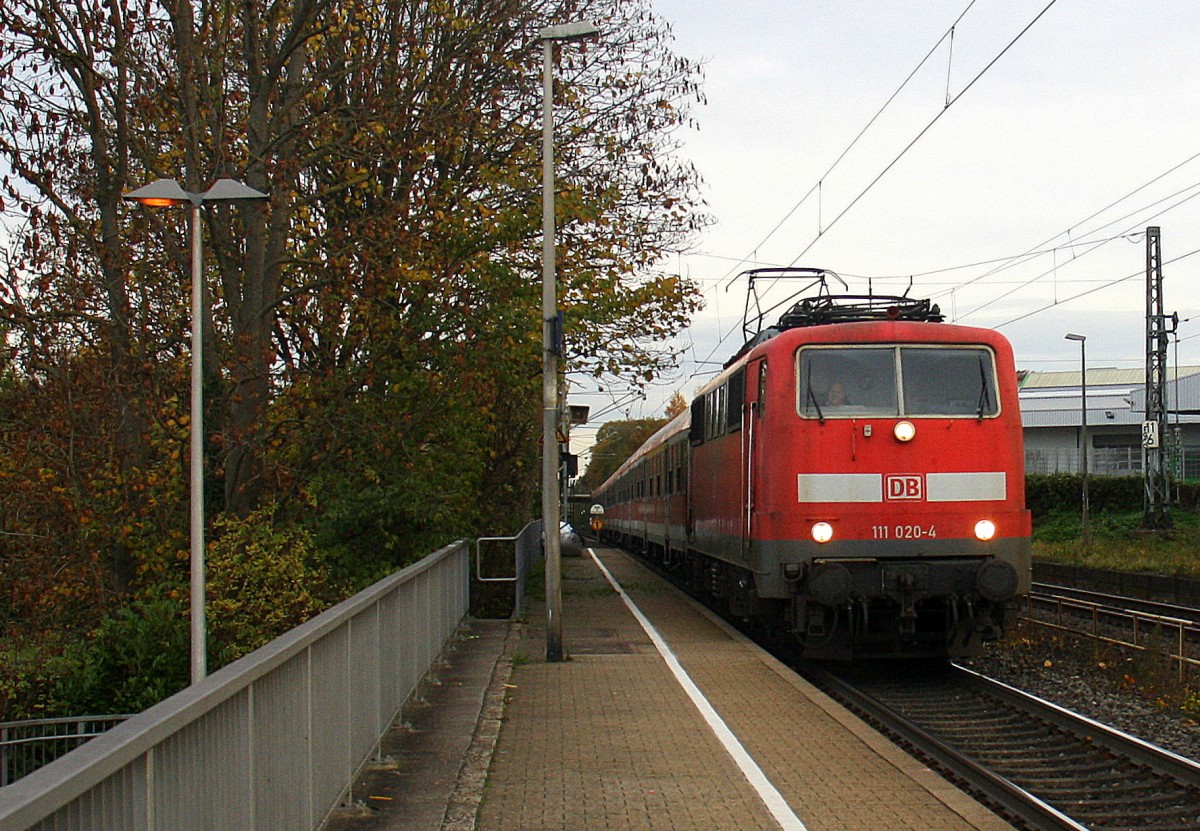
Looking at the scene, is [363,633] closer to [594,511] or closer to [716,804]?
[716,804]

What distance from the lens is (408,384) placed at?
1714 centimetres

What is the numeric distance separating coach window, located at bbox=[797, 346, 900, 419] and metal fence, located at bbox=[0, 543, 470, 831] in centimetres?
481

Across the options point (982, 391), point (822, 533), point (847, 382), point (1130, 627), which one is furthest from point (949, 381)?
point (1130, 627)

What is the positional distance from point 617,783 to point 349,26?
36.9 ft

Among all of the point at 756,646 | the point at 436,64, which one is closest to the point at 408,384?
the point at 436,64

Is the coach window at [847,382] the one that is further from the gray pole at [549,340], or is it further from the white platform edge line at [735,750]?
the gray pole at [549,340]

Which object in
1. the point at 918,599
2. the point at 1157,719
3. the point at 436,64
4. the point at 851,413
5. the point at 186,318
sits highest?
the point at 436,64

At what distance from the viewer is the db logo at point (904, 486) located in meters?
12.6

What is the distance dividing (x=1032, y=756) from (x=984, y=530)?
3.37 metres

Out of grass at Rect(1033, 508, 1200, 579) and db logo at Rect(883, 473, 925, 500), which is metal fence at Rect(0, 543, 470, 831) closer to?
db logo at Rect(883, 473, 925, 500)

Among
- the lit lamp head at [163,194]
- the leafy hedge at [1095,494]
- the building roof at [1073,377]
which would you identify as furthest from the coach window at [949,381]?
the building roof at [1073,377]

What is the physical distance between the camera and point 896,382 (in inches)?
512

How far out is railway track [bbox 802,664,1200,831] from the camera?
25.0 feet

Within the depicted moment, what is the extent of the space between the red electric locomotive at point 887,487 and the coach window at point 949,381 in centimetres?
1
